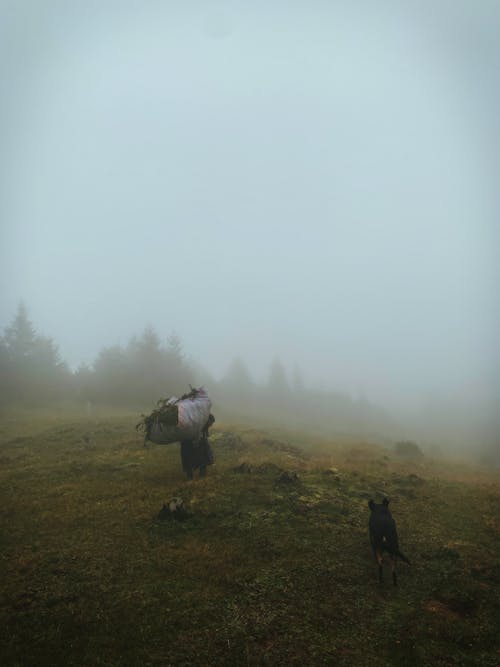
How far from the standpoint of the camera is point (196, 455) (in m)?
15.3

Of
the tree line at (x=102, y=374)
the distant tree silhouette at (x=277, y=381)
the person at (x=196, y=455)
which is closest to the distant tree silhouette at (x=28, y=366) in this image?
the tree line at (x=102, y=374)

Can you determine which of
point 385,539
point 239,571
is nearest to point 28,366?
point 239,571

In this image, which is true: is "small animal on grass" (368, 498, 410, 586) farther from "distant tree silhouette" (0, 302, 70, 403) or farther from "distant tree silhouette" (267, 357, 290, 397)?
"distant tree silhouette" (267, 357, 290, 397)

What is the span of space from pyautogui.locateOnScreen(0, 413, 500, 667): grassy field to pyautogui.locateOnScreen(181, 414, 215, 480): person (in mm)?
645

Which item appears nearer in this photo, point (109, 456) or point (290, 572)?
point (290, 572)

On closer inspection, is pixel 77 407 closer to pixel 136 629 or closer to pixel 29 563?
pixel 29 563

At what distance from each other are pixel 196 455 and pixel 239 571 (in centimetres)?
692

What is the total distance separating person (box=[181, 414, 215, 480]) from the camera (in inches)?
592

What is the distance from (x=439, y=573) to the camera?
903 centimetres

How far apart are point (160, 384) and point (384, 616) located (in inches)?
1489

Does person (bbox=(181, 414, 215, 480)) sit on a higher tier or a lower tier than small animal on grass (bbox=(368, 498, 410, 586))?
higher

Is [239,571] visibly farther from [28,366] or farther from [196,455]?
[28,366]

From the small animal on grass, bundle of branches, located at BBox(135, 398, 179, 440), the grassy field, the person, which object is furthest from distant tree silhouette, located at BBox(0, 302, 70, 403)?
the small animal on grass

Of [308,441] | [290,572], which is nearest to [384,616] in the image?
[290,572]
